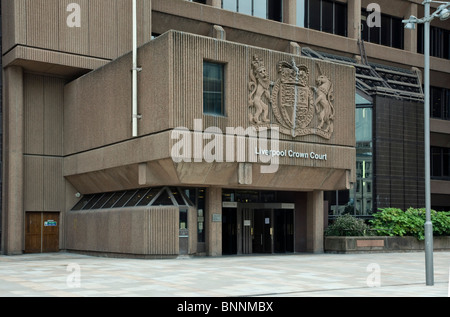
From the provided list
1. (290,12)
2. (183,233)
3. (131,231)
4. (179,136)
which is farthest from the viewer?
(290,12)

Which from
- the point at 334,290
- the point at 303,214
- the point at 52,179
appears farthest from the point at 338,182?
the point at 334,290

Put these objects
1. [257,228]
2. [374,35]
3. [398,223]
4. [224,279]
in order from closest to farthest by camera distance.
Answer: [224,279]
[257,228]
[398,223]
[374,35]

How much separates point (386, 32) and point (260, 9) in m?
13.1

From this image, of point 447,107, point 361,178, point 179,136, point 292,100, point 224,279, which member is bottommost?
point 224,279

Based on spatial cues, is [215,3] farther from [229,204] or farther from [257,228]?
[257,228]

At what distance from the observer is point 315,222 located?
33812mm

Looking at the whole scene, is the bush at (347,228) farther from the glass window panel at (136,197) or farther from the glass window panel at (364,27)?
the glass window panel at (364,27)

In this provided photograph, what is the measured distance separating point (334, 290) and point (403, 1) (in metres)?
39.1

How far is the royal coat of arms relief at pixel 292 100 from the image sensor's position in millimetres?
29891

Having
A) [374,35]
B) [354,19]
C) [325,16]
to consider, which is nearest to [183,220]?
[325,16]

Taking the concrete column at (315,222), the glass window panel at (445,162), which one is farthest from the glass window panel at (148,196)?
the glass window panel at (445,162)

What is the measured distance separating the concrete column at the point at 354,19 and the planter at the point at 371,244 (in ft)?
56.6

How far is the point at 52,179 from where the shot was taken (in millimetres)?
34875

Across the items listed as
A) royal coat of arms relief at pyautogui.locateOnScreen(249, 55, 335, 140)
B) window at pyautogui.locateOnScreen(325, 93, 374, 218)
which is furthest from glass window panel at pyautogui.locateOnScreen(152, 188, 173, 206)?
window at pyautogui.locateOnScreen(325, 93, 374, 218)
